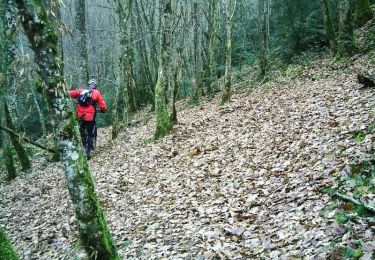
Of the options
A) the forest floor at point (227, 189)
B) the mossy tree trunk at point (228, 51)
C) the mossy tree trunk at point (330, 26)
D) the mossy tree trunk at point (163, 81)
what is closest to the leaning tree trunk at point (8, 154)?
the forest floor at point (227, 189)

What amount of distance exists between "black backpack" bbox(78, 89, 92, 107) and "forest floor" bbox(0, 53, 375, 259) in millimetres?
1987

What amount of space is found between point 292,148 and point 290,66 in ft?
37.8

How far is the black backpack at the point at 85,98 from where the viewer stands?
11844 millimetres

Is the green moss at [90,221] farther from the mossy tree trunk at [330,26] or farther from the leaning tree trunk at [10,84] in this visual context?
the mossy tree trunk at [330,26]

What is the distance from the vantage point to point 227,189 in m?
7.43

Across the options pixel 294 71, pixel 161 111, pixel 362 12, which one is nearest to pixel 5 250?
pixel 161 111

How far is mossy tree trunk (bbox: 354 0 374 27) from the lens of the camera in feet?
53.4

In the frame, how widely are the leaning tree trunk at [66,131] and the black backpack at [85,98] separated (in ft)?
24.1

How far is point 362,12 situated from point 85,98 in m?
12.9

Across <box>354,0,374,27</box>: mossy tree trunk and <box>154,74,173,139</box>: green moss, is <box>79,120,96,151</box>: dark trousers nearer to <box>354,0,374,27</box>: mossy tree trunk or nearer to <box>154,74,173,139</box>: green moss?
<box>154,74,173,139</box>: green moss

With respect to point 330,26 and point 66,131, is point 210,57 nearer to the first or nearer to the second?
point 330,26

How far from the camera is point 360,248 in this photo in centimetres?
408

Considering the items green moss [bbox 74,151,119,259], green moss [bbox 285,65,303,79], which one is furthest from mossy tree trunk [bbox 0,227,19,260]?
green moss [bbox 285,65,303,79]

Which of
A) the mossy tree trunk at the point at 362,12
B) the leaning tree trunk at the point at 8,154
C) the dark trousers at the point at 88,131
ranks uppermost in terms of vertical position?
the mossy tree trunk at the point at 362,12
